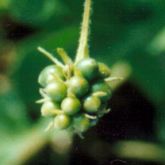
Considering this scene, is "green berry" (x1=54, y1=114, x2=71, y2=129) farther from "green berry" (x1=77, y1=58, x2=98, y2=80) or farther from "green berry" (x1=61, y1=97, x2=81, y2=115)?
"green berry" (x1=77, y1=58, x2=98, y2=80)

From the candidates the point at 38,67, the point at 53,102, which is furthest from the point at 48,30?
the point at 53,102

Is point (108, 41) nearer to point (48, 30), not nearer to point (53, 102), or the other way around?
point (48, 30)

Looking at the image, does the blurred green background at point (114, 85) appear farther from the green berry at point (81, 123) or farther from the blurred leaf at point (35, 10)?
the green berry at point (81, 123)

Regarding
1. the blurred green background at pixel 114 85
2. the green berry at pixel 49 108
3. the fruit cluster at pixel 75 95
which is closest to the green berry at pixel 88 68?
the fruit cluster at pixel 75 95

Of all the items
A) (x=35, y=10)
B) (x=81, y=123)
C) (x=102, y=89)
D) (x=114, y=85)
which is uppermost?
(x=35, y=10)

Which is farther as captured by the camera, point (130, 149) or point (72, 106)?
point (130, 149)

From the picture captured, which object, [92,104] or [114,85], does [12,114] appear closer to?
[114,85]

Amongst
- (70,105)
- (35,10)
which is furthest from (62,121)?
(35,10)
